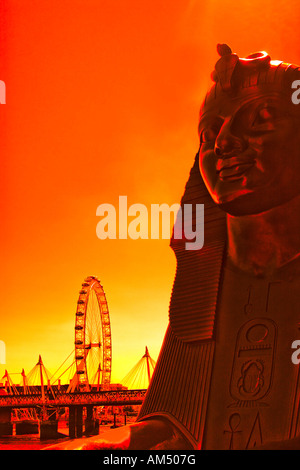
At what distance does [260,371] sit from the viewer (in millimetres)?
3689

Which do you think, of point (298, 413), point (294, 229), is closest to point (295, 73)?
point (294, 229)

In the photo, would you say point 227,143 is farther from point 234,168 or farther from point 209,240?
point 209,240

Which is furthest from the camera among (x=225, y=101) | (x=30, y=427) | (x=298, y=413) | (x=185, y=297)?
(x=30, y=427)

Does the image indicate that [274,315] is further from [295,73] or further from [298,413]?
[295,73]

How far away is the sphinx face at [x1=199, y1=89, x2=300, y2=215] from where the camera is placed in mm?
3711

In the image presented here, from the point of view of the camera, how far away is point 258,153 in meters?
3.71

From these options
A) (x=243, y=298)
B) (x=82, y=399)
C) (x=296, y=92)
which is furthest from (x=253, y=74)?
(x=82, y=399)

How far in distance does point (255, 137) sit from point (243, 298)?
3.66 ft

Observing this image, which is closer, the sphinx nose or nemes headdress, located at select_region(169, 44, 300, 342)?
the sphinx nose

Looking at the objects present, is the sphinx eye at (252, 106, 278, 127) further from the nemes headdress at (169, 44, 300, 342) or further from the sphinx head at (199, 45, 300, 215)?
the nemes headdress at (169, 44, 300, 342)

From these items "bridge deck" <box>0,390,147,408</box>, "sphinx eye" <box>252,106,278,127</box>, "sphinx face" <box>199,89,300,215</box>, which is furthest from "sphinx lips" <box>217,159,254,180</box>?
"bridge deck" <box>0,390,147,408</box>
